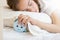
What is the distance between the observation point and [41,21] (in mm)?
1096

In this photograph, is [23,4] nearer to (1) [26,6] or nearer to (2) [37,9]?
(1) [26,6]

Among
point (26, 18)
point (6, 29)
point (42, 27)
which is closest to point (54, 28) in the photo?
point (42, 27)

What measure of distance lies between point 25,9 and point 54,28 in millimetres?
361

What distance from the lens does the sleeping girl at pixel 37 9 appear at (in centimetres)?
104

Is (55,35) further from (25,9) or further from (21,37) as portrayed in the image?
(25,9)

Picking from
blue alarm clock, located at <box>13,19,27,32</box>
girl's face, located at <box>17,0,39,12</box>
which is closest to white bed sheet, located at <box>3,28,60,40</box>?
blue alarm clock, located at <box>13,19,27,32</box>

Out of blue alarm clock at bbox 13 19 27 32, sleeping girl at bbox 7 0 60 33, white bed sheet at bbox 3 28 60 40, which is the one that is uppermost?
sleeping girl at bbox 7 0 60 33

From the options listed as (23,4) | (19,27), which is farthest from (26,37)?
(23,4)

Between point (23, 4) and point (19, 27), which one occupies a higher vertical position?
point (23, 4)

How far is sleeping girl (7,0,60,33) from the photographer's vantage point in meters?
1.04

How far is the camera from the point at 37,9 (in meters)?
1.36

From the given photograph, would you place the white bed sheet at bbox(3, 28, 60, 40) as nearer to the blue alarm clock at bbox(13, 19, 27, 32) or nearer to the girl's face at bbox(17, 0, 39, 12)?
the blue alarm clock at bbox(13, 19, 27, 32)

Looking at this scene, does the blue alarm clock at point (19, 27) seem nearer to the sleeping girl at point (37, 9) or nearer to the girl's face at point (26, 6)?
the sleeping girl at point (37, 9)

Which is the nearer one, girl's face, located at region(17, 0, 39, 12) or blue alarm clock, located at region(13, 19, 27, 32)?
blue alarm clock, located at region(13, 19, 27, 32)
